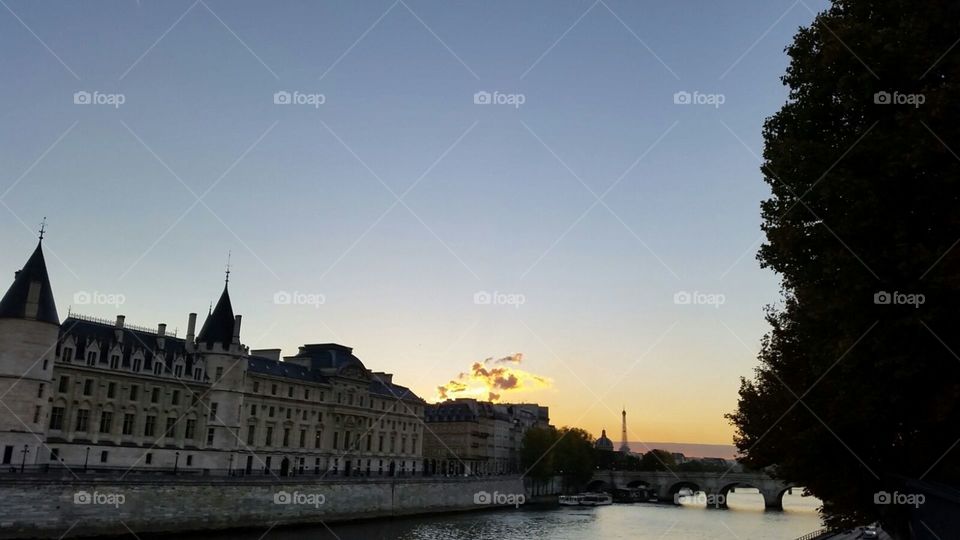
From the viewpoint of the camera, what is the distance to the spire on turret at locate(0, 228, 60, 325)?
46219mm

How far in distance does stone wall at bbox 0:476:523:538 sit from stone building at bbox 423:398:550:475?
5538cm

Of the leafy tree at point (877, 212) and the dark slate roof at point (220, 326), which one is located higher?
the dark slate roof at point (220, 326)

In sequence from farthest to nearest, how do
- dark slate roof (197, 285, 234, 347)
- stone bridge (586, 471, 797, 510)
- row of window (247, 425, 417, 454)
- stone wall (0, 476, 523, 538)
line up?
stone bridge (586, 471, 797, 510), row of window (247, 425, 417, 454), dark slate roof (197, 285, 234, 347), stone wall (0, 476, 523, 538)

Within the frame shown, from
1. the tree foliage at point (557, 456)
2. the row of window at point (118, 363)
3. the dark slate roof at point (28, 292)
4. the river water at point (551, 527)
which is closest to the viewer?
the dark slate roof at point (28, 292)

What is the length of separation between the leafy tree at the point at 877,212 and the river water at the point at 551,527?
42790 millimetres

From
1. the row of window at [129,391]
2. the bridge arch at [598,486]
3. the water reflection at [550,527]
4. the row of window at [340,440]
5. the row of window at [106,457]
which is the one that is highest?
the row of window at [129,391]

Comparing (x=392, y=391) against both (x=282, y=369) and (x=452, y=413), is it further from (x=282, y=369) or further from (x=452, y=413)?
(x=452, y=413)

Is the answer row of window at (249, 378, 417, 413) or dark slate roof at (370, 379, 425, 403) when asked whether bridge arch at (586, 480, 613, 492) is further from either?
row of window at (249, 378, 417, 413)

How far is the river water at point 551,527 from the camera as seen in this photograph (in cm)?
5692

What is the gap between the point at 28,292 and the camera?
153ft

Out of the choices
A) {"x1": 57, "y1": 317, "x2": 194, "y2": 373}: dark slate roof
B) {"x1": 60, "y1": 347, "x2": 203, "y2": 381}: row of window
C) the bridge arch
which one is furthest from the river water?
the bridge arch

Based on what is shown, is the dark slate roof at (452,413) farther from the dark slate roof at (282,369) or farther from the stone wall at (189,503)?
the stone wall at (189,503)

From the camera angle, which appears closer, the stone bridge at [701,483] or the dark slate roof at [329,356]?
the dark slate roof at [329,356]

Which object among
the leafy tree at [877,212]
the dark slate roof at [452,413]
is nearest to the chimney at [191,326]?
the leafy tree at [877,212]
